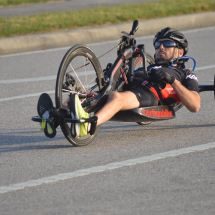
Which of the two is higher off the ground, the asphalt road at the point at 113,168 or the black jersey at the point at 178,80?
the black jersey at the point at 178,80

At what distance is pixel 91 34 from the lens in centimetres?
1140

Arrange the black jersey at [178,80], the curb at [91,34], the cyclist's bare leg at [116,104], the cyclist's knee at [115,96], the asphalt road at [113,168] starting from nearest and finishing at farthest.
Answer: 1. the asphalt road at [113,168]
2. the cyclist's bare leg at [116,104]
3. the cyclist's knee at [115,96]
4. the black jersey at [178,80]
5. the curb at [91,34]

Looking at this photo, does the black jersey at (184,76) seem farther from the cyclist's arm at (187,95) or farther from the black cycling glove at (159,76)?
the black cycling glove at (159,76)

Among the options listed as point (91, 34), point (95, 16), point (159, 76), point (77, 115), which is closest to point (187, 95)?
point (159, 76)

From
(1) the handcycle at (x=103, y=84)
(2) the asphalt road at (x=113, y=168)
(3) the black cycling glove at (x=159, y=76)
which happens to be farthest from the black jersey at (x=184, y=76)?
(2) the asphalt road at (x=113, y=168)

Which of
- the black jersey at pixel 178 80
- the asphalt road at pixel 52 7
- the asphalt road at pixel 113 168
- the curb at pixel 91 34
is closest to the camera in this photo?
the asphalt road at pixel 113 168

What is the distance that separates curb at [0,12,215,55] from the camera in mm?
10375

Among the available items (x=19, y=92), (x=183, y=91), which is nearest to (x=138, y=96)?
(x=183, y=91)

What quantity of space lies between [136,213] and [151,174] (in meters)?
0.74

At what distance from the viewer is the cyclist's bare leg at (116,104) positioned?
4.55 m

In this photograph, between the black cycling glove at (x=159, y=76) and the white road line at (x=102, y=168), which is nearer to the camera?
the white road line at (x=102, y=168)

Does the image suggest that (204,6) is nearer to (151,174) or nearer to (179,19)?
(179,19)

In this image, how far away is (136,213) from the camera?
3252 mm

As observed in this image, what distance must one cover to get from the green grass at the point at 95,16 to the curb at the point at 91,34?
1.66 ft
